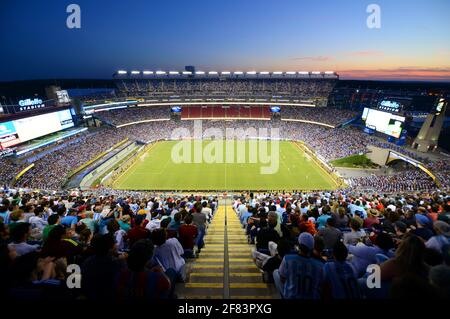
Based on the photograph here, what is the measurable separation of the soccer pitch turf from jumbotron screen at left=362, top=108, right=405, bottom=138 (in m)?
11.9

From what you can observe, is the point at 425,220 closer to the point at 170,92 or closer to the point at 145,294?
the point at 145,294

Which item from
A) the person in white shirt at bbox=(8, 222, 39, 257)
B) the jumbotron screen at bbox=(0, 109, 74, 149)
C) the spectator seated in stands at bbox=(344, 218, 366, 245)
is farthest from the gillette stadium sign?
the spectator seated in stands at bbox=(344, 218, 366, 245)

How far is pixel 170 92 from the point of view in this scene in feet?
244

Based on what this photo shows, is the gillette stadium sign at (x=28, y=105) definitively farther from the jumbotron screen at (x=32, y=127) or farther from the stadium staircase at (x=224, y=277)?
the stadium staircase at (x=224, y=277)

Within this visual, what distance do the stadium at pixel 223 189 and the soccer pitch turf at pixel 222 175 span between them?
0.33m

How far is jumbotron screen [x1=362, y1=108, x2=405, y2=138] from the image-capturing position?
36.7 metres

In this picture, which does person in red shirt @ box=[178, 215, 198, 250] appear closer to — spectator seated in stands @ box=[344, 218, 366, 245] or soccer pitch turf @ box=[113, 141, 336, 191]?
spectator seated in stands @ box=[344, 218, 366, 245]

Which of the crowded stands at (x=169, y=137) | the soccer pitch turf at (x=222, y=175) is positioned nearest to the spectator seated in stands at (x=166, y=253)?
→ the soccer pitch turf at (x=222, y=175)

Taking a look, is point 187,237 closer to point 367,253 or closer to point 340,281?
point 340,281

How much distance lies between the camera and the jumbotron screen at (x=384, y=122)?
3669 centimetres

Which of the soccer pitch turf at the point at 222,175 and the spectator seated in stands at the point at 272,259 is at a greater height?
the spectator seated in stands at the point at 272,259

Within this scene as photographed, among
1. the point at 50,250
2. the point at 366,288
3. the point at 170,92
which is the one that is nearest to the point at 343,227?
the point at 366,288

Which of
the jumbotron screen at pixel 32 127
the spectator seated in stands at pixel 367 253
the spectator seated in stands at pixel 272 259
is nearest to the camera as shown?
the spectator seated in stands at pixel 272 259

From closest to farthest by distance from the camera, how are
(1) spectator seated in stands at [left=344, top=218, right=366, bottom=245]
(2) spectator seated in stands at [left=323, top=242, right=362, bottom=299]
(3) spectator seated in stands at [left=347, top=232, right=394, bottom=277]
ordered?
(2) spectator seated in stands at [left=323, top=242, right=362, bottom=299], (3) spectator seated in stands at [left=347, top=232, right=394, bottom=277], (1) spectator seated in stands at [left=344, top=218, right=366, bottom=245]
